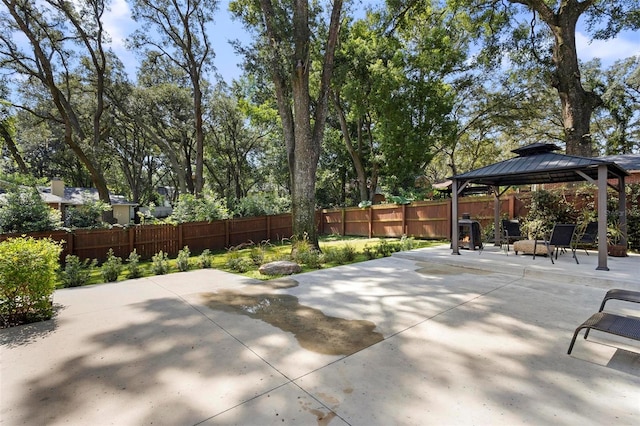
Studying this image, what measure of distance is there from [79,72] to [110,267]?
15.4m

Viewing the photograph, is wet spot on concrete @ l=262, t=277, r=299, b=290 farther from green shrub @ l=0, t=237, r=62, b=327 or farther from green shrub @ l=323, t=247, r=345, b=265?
green shrub @ l=0, t=237, r=62, b=327

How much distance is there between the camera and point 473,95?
1742 centimetres

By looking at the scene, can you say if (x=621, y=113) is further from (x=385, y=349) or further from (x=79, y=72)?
(x=79, y=72)

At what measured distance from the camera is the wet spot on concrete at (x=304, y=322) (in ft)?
9.64

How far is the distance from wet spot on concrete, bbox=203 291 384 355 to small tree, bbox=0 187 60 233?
674 cm

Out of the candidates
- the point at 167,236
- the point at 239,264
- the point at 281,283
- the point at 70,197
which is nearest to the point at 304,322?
the point at 281,283

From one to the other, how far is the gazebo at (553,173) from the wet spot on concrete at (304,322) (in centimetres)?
520

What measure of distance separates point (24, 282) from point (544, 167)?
887 cm

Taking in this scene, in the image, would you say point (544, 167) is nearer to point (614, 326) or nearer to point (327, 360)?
point (614, 326)

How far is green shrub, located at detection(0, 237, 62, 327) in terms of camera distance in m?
3.57

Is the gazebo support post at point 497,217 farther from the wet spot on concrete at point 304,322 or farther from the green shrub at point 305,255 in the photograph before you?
the wet spot on concrete at point 304,322

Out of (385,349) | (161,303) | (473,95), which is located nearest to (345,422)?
(385,349)

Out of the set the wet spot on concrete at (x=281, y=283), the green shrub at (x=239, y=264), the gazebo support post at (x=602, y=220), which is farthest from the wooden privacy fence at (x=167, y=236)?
the gazebo support post at (x=602, y=220)

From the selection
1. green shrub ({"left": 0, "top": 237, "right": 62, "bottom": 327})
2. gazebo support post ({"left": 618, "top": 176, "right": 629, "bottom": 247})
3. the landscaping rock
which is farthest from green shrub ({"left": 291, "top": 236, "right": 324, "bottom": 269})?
gazebo support post ({"left": 618, "top": 176, "right": 629, "bottom": 247})
